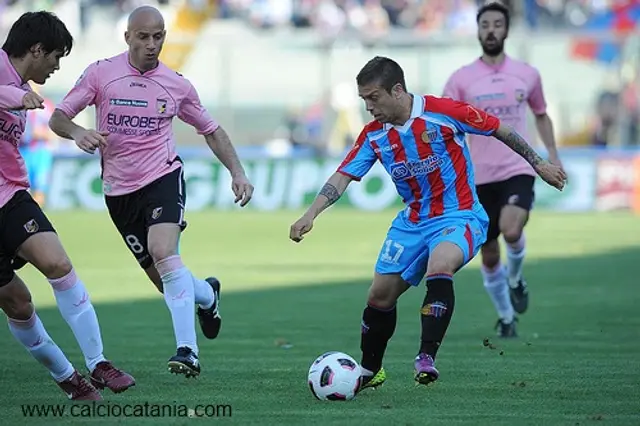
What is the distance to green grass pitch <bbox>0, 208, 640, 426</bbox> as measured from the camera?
A: 730 cm

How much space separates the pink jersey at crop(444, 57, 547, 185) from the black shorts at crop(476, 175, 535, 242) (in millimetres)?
52

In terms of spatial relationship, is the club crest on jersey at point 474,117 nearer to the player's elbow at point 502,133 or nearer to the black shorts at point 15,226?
the player's elbow at point 502,133

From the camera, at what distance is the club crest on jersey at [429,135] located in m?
8.05

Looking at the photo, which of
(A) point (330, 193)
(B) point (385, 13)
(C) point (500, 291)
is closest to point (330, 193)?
(A) point (330, 193)

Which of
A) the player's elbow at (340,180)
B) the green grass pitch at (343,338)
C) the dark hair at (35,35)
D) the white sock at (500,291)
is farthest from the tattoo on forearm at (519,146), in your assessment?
the white sock at (500,291)

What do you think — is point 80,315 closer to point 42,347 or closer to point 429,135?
point 42,347

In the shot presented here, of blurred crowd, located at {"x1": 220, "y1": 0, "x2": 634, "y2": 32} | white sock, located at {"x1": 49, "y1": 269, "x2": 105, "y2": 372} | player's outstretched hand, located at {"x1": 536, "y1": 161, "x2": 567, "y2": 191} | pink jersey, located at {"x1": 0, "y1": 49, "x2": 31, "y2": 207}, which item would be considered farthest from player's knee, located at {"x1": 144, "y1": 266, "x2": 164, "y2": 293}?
blurred crowd, located at {"x1": 220, "y1": 0, "x2": 634, "y2": 32}

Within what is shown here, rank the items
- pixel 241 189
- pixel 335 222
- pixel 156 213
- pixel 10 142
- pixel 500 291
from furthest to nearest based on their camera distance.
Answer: pixel 335 222
pixel 500 291
pixel 241 189
pixel 156 213
pixel 10 142

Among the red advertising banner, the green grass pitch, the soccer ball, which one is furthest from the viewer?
the red advertising banner

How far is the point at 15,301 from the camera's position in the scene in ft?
25.3

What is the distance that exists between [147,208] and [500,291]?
145 inches

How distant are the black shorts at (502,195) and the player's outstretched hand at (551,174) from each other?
3282 millimetres

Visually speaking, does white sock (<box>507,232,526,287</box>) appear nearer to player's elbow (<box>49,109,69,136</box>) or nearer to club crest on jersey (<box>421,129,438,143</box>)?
club crest on jersey (<box>421,129,438,143</box>)

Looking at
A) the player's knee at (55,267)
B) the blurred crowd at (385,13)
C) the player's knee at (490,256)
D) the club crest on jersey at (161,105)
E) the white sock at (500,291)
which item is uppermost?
the blurred crowd at (385,13)
